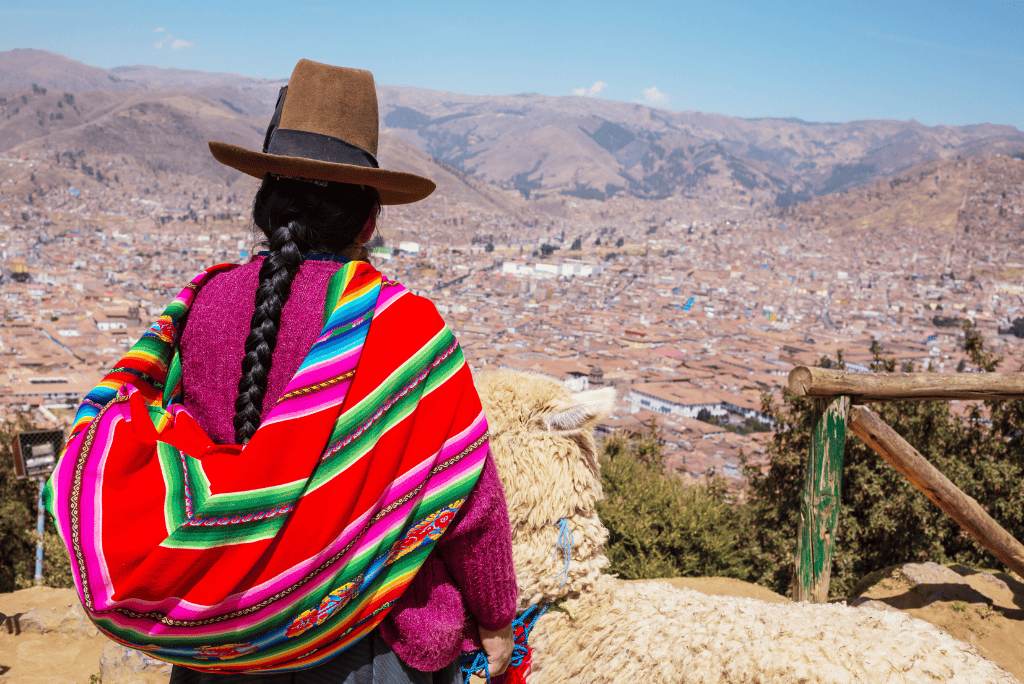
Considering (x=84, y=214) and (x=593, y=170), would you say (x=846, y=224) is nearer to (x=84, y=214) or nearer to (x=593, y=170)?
(x=593, y=170)

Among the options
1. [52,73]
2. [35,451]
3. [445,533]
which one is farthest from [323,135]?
[52,73]

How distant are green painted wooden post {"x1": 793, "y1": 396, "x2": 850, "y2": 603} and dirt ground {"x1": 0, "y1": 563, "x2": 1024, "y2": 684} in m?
0.26

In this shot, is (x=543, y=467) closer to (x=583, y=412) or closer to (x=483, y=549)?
(x=583, y=412)

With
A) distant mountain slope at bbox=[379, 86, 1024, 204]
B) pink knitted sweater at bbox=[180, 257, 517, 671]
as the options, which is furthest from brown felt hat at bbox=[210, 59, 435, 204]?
distant mountain slope at bbox=[379, 86, 1024, 204]

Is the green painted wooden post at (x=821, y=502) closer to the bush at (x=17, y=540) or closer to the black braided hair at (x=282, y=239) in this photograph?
the black braided hair at (x=282, y=239)

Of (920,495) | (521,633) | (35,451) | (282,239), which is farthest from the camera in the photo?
(920,495)

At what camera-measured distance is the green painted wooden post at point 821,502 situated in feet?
9.42

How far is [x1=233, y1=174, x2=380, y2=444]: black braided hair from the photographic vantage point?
940 mm

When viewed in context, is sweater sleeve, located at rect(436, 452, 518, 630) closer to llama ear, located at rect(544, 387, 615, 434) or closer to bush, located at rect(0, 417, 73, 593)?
llama ear, located at rect(544, 387, 615, 434)

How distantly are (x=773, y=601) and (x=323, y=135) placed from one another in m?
3.59

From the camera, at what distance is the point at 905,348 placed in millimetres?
35688

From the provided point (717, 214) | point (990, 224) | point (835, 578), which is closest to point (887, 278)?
point (990, 224)

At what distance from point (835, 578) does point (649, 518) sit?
5.62 ft

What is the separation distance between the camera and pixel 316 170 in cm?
103
